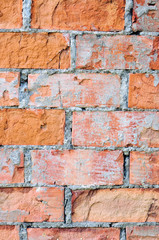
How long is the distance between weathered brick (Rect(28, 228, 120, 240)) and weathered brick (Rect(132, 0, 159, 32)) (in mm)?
501

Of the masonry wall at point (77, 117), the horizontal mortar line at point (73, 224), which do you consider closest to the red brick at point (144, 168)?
the masonry wall at point (77, 117)

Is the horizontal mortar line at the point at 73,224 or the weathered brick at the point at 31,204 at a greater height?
the weathered brick at the point at 31,204

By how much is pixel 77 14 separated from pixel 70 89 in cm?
18

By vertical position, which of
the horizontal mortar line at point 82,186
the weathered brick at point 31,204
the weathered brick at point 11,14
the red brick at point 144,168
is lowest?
the weathered brick at point 31,204

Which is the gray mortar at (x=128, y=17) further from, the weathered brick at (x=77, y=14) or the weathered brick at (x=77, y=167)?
the weathered brick at (x=77, y=167)

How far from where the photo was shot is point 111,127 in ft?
1.84

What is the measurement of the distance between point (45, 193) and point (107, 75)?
324 mm

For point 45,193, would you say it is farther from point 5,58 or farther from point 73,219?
point 5,58

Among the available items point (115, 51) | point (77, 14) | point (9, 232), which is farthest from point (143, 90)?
point (9, 232)

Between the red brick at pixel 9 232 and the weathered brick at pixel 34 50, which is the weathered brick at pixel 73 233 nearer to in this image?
the red brick at pixel 9 232

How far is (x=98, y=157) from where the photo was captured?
0.56m

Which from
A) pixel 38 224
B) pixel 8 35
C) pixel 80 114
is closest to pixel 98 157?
pixel 80 114

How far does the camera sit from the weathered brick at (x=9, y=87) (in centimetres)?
55

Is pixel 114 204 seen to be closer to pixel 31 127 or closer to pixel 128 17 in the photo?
pixel 31 127
